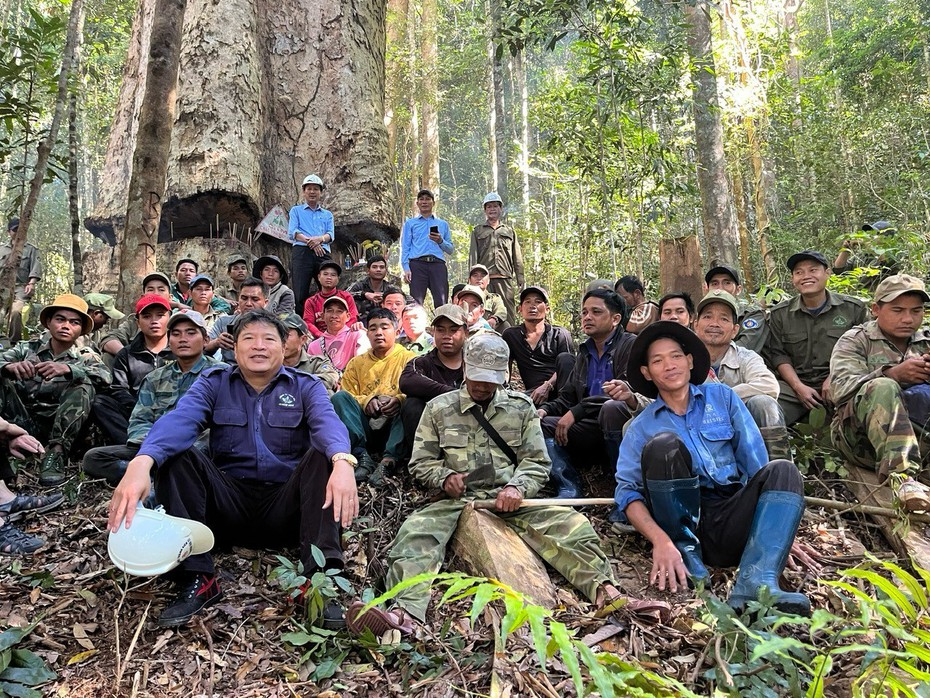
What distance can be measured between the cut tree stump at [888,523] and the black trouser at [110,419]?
528 cm

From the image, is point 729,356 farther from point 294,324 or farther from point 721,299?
point 294,324

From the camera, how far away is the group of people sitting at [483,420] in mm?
3258

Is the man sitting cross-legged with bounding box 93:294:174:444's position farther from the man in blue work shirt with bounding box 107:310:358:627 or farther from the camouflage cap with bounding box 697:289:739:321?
the camouflage cap with bounding box 697:289:739:321

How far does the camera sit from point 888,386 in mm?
4039

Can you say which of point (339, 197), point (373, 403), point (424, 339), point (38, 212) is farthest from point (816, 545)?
point (38, 212)

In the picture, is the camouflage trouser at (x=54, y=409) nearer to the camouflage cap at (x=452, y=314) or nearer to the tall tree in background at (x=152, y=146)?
the tall tree in background at (x=152, y=146)

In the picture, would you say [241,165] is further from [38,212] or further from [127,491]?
[38,212]

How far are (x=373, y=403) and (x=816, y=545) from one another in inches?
125

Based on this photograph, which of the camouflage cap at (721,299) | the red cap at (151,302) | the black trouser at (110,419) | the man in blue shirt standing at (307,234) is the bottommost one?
the black trouser at (110,419)

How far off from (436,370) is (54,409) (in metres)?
3.01

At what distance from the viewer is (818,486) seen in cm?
466

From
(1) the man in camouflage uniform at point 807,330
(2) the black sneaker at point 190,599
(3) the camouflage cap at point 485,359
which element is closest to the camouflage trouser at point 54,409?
(2) the black sneaker at point 190,599

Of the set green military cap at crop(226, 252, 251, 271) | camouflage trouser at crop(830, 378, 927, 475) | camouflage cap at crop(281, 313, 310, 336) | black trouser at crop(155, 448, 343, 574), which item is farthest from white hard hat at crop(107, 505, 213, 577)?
green military cap at crop(226, 252, 251, 271)

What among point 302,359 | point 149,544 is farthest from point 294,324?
point 149,544
